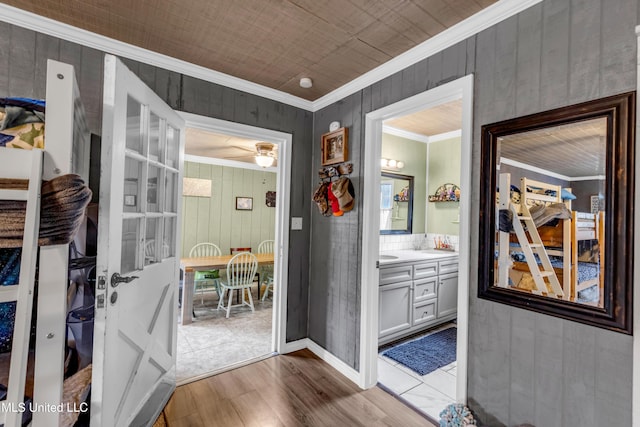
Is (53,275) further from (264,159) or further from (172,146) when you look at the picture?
(264,159)

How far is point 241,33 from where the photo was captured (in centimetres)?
178

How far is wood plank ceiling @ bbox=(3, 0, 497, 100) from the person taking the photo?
1.54 m

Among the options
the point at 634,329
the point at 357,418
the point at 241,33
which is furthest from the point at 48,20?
the point at 634,329

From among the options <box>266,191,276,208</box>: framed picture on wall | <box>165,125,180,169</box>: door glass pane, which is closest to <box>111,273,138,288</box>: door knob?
<box>165,125,180,169</box>: door glass pane

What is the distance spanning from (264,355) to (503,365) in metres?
1.94

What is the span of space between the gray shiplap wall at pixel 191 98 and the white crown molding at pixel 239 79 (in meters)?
0.04

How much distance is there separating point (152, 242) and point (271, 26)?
1.47 metres

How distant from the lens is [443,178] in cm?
394

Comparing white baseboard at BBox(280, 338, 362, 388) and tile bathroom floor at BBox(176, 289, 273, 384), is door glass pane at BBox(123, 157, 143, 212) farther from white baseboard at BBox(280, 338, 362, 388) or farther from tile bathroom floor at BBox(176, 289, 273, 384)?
white baseboard at BBox(280, 338, 362, 388)

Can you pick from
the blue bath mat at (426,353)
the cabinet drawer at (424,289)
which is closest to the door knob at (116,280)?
the blue bath mat at (426,353)

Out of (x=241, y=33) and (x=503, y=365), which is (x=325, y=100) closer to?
(x=241, y=33)

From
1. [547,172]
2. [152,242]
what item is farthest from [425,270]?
[152,242]

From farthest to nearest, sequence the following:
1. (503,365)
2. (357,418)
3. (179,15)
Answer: (357,418), (179,15), (503,365)

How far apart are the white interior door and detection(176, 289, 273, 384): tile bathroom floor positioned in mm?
407
